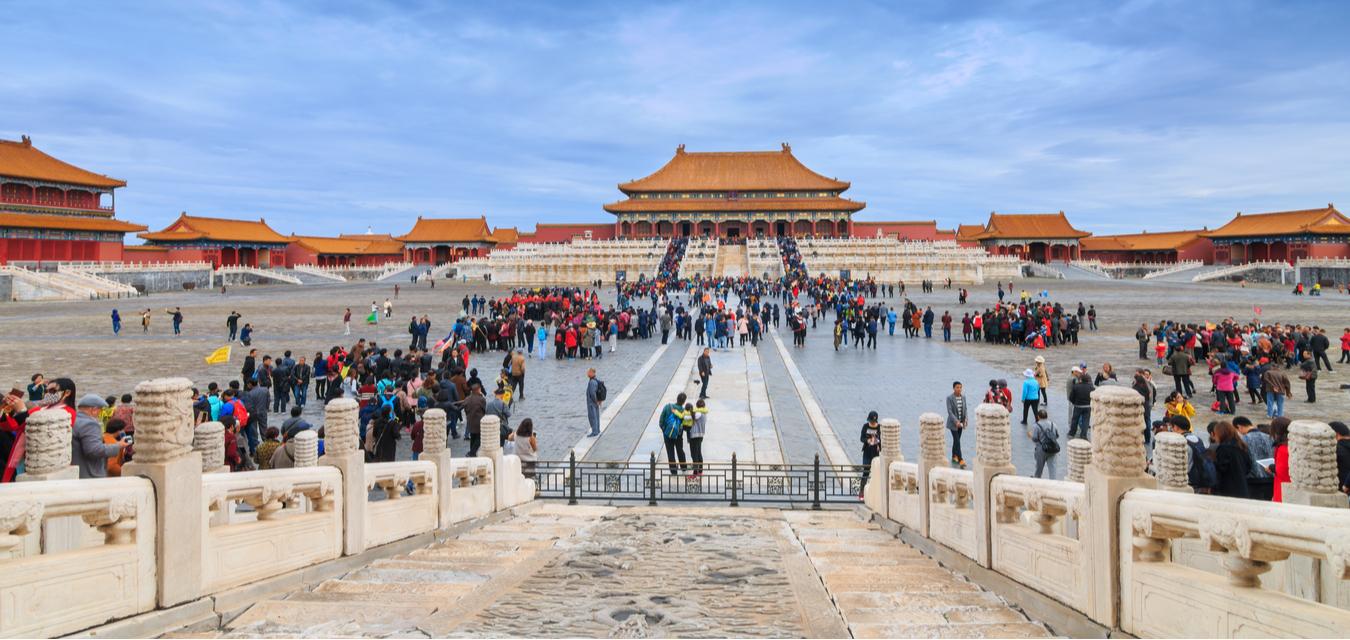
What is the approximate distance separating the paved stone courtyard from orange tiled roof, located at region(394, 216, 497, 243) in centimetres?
5347

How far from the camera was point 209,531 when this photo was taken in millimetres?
5285

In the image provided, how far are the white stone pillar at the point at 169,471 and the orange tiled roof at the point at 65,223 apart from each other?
65.9 metres

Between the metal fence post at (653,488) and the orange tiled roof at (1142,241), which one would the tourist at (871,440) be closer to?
the metal fence post at (653,488)

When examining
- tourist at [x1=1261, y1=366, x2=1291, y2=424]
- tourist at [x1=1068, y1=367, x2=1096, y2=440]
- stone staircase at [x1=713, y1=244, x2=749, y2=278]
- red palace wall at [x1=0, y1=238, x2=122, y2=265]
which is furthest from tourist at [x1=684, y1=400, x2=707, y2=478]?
red palace wall at [x1=0, y1=238, x2=122, y2=265]

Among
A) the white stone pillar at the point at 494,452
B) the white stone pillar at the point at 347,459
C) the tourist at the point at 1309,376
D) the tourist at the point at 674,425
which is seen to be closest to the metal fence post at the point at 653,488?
the tourist at the point at 674,425

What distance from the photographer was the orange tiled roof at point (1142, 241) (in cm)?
8488

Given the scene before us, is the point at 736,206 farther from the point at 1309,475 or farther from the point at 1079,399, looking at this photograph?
the point at 1309,475

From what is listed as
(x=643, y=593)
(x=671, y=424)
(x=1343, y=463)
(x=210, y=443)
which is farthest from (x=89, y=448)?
(x=1343, y=463)

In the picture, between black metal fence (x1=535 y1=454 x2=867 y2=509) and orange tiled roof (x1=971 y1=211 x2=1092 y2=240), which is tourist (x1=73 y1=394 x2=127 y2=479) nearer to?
black metal fence (x1=535 y1=454 x2=867 y2=509)

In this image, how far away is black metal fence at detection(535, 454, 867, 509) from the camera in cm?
1068

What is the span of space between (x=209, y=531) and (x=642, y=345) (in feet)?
74.7

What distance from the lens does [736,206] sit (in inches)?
3450

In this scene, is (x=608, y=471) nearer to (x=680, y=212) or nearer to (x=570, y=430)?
(x=570, y=430)

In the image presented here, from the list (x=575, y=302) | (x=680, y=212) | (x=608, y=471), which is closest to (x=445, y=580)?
(x=608, y=471)
